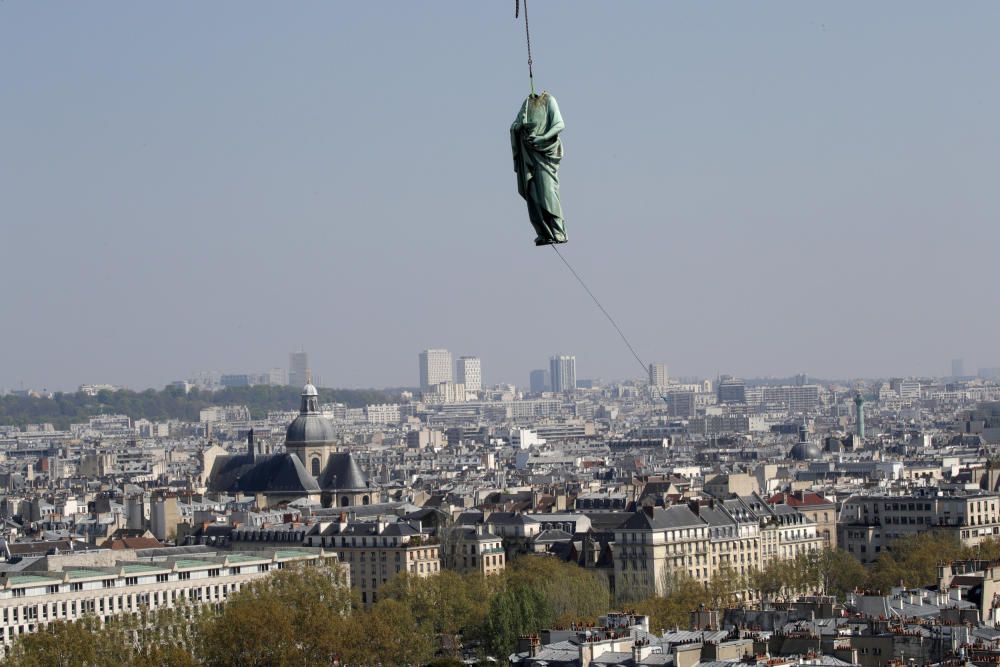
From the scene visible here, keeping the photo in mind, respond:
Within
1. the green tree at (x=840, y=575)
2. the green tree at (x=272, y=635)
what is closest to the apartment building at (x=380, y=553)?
the green tree at (x=840, y=575)

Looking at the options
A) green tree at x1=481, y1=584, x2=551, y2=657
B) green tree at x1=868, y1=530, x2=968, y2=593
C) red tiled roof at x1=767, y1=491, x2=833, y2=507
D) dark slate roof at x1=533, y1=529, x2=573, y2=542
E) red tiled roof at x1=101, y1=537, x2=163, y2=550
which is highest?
red tiled roof at x1=767, y1=491, x2=833, y2=507

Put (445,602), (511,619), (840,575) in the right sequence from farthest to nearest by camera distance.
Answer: (840,575) < (445,602) < (511,619)

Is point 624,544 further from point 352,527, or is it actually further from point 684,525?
point 352,527

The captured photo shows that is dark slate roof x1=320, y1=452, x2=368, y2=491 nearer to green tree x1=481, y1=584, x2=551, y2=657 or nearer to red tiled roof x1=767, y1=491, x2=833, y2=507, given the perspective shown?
red tiled roof x1=767, y1=491, x2=833, y2=507

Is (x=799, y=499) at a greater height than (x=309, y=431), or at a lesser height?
lesser

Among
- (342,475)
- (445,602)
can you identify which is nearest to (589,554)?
(445,602)

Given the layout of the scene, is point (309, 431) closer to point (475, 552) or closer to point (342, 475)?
point (342, 475)

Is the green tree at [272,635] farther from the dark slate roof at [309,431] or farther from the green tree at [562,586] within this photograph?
the dark slate roof at [309,431]

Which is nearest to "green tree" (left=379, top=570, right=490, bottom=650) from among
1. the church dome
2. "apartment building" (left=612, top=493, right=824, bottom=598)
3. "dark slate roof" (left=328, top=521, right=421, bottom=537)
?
"apartment building" (left=612, top=493, right=824, bottom=598)
